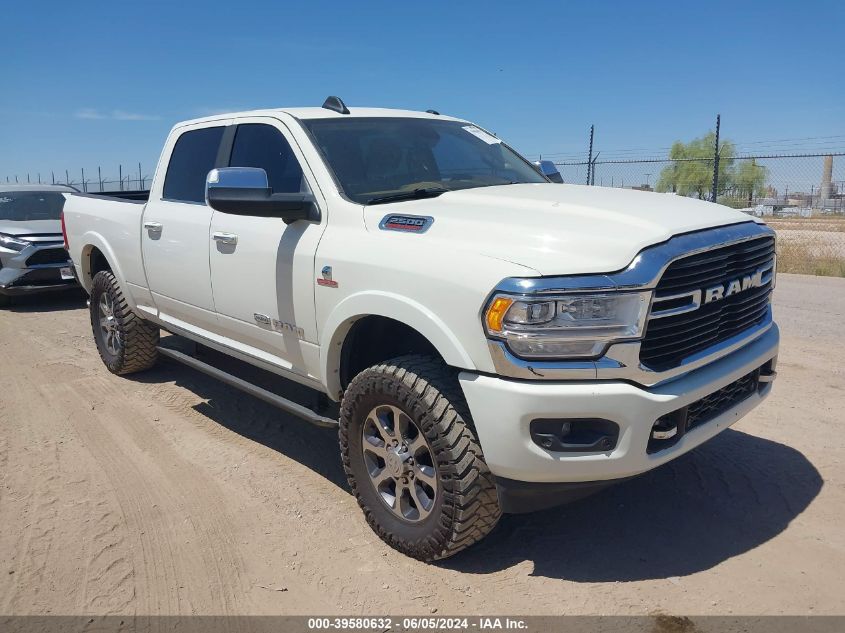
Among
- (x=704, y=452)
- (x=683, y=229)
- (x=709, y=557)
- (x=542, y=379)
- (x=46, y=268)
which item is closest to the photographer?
(x=542, y=379)

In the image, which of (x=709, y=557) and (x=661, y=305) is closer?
(x=661, y=305)

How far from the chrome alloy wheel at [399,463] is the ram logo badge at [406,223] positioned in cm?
81

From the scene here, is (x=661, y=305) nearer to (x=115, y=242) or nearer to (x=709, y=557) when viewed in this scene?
(x=709, y=557)

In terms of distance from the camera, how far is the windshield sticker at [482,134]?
15.9ft

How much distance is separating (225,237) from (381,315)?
4.98 ft

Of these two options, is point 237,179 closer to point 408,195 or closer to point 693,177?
point 408,195

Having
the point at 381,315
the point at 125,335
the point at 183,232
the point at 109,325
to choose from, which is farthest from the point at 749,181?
the point at 381,315

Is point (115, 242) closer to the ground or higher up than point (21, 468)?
higher up

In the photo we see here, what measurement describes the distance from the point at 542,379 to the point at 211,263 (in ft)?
8.22

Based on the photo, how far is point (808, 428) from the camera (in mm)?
4637

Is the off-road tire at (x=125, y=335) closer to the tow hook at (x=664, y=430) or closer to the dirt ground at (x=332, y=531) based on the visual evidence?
the dirt ground at (x=332, y=531)

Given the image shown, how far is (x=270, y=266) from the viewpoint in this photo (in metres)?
3.91

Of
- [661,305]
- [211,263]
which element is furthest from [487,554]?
[211,263]

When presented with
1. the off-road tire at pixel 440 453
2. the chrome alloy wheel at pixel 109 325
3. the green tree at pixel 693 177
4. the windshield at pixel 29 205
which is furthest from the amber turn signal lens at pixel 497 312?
the green tree at pixel 693 177
